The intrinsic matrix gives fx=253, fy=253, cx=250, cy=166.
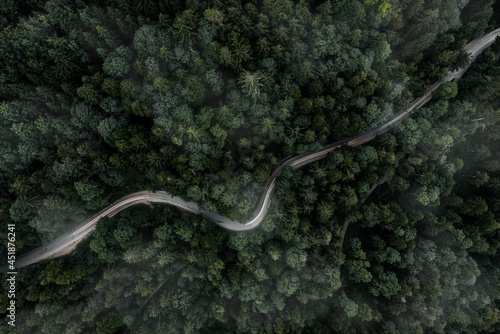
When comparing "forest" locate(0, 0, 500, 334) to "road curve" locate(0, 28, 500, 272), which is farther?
"road curve" locate(0, 28, 500, 272)

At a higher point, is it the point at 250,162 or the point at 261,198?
the point at 250,162

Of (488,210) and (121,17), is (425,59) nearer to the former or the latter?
(488,210)

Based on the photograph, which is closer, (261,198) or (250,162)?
(250,162)

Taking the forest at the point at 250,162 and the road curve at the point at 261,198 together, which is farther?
the road curve at the point at 261,198

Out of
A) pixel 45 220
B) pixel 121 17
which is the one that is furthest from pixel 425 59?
pixel 45 220
